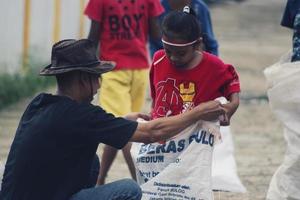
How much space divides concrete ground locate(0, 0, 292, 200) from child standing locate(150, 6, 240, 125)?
1.77 meters

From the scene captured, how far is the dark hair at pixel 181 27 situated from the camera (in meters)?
4.98

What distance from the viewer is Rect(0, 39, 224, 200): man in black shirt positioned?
455 centimetres

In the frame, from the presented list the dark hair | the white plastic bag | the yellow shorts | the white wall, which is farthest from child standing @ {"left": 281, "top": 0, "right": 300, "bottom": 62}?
the white wall

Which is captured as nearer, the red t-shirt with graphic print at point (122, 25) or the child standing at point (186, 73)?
the child standing at point (186, 73)

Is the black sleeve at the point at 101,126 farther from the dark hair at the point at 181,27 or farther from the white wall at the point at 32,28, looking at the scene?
the white wall at the point at 32,28

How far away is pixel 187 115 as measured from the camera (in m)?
4.89

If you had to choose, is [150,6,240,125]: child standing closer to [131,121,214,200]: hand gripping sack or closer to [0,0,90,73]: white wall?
[131,121,214,200]: hand gripping sack

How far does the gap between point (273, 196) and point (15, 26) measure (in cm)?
533

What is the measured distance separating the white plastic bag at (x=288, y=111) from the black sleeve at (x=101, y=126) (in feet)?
4.87

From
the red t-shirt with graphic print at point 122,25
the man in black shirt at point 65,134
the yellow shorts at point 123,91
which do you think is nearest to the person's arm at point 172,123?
the man in black shirt at point 65,134

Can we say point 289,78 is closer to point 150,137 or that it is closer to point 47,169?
point 150,137

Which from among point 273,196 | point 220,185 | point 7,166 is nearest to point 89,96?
point 7,166

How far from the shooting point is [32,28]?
1127cm

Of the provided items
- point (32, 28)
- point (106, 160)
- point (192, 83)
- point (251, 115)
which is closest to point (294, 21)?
point (192, 83)
